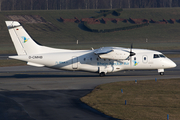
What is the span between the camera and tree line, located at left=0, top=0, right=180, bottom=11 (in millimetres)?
142500

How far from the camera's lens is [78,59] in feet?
109

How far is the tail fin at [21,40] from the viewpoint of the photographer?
32188mm

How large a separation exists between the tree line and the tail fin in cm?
10743

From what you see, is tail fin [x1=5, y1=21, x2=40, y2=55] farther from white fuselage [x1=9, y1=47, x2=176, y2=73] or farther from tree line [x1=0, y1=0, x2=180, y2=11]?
tree line [x1=0, y1=0, x2=180, y2=11]

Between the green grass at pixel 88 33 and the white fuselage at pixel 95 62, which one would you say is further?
the green grass at pixel 88 33

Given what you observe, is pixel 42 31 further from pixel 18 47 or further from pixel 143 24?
pixel 18 47

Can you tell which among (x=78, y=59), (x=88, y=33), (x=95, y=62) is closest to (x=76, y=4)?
(x=88, y=33)

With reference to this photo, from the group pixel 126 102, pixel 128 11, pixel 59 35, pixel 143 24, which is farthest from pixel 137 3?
pixel 126 102

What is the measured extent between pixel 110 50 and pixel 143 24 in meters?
73.1

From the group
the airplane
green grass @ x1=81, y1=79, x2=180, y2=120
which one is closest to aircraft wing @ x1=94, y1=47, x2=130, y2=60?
the airplane

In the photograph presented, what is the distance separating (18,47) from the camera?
32500 mm

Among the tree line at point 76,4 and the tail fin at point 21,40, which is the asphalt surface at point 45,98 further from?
the tree line at point 76,4

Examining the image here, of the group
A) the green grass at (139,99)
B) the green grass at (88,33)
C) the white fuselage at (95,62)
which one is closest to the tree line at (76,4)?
the green grass at (88,33)

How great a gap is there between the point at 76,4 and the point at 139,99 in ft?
440
